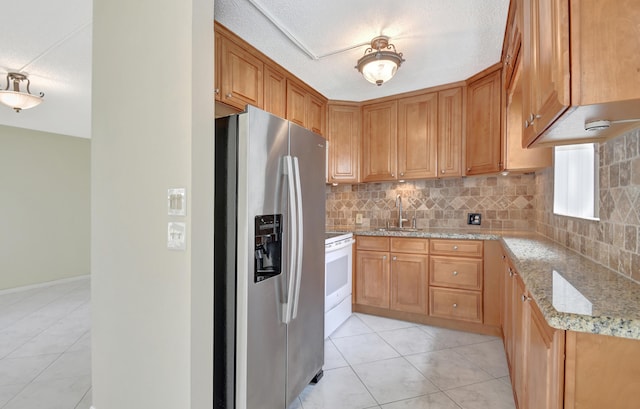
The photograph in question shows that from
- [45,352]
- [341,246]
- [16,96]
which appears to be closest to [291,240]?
[341,246]

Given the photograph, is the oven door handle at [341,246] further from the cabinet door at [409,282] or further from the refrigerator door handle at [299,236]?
the refrigerator door handle at [299,236]

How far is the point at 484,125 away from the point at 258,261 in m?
2.49

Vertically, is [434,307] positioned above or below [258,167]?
below

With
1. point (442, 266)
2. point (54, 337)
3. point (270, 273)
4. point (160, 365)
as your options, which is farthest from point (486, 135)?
point (54, 337)

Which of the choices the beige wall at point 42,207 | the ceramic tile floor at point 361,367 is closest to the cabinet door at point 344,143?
the ceramic tile floor at point 361,367

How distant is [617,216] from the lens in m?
1.30

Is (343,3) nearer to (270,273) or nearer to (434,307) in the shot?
(270,273)

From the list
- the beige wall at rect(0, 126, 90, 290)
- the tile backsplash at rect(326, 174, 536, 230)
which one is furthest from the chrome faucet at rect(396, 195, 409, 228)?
the beige wall at rect(0, 126, 90, 290)

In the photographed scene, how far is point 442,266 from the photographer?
2932 mm

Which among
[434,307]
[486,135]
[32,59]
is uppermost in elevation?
[32,59]

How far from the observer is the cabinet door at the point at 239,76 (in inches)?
84.3

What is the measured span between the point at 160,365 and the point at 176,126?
3.47ft

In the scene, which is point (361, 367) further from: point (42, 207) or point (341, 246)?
point (42, 207)

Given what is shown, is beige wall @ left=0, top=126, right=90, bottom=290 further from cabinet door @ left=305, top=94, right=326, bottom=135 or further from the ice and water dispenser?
the ice and water dispenser
